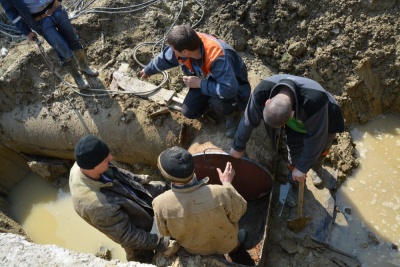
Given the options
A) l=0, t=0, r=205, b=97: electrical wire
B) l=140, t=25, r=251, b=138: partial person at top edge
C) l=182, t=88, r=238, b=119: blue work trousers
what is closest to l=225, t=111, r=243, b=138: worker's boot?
l=140, t=25, r=251, b=138: partial person at top edge

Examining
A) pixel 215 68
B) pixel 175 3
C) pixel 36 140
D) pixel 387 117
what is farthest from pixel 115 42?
pixel 387 117

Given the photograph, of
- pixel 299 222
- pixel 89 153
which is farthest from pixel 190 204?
pixel 299 222

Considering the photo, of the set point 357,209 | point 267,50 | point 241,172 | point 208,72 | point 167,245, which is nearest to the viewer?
point 167,245

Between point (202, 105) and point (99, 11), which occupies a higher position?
point (99, 11)

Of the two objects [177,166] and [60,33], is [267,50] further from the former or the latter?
[177,166]

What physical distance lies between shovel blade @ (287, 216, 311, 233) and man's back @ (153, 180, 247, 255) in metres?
1.38

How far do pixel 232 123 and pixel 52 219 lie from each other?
127 inches

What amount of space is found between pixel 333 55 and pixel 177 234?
3.62m

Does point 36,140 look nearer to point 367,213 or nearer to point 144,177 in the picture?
point 144,177

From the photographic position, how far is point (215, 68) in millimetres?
3764

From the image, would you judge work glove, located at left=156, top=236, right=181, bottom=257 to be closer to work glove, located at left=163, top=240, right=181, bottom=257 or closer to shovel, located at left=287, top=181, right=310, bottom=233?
work glove, located at left=163, top=240, right=181, bottom=257

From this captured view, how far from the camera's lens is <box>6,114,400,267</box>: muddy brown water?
14.9 ft

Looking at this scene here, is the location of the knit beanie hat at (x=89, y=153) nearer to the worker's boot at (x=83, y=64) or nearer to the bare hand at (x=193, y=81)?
the bare hand at (x=193, y=81)

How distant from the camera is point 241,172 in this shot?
4289 mm
